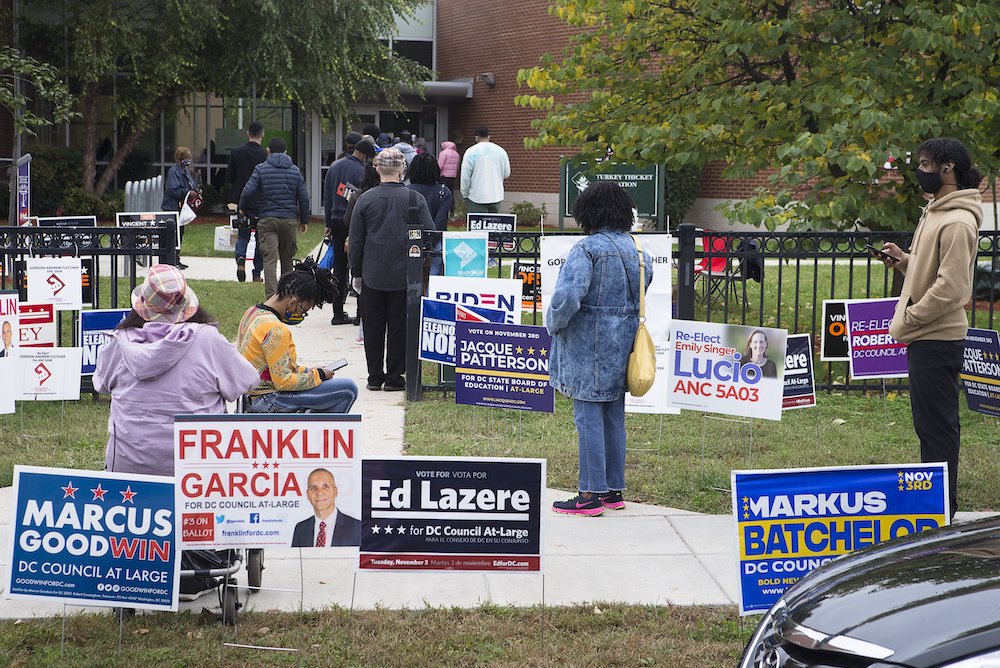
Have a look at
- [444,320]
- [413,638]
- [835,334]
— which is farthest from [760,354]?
[413,638]

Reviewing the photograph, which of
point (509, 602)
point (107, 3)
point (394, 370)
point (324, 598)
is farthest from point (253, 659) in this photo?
point (107, 3)

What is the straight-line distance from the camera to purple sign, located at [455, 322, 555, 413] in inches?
332

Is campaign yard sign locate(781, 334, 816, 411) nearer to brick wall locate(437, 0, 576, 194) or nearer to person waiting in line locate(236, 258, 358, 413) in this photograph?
person waiting in line locate(236, 258, 358, 413)

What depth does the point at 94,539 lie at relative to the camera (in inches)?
189

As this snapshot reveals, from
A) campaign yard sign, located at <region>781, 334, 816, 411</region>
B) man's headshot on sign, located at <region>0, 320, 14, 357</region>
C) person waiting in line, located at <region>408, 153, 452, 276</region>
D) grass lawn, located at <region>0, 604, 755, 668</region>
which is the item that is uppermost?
person waiting in line, located at <region>408, 153, 452, 276</region>

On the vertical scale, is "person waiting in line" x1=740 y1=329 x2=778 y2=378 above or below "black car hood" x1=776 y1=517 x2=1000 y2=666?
above

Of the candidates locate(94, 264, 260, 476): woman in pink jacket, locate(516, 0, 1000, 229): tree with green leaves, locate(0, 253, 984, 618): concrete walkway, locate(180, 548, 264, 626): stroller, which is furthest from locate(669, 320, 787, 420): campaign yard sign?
locate(94, 264, 260, 476): woman in pink jacket

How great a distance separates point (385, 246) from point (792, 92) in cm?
411

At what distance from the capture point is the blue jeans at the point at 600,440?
6844 mm

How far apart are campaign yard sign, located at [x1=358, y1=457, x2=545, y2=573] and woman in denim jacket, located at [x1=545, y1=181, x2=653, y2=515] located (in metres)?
1.75

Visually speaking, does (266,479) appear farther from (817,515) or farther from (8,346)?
(8,346)

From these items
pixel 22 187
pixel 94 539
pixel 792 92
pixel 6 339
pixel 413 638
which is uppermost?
pixel 792 92

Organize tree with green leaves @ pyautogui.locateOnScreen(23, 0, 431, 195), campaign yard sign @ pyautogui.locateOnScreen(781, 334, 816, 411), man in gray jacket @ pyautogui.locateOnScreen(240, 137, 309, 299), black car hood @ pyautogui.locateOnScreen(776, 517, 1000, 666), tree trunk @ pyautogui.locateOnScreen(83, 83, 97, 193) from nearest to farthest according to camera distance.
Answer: black car hood @ pyautogui.locateOnScreen(776, 517, 1000, 666) < campaign yard sign @ pyautogui.locateOnScreen(781, 334, 816, 411) < man in gray jacket @ pyautogui.locateOnScreen(240, 137, 309, 299) < tree with green leaves @ pyautogui.locateOnScreen(23, 0, 431, 195) < tree trunk @ pyautogui.locateOnScreen(83, 83, 97, 193)

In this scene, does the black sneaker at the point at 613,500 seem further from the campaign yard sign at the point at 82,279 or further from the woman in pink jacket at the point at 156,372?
the campaign yard sign at the point at 82,279
